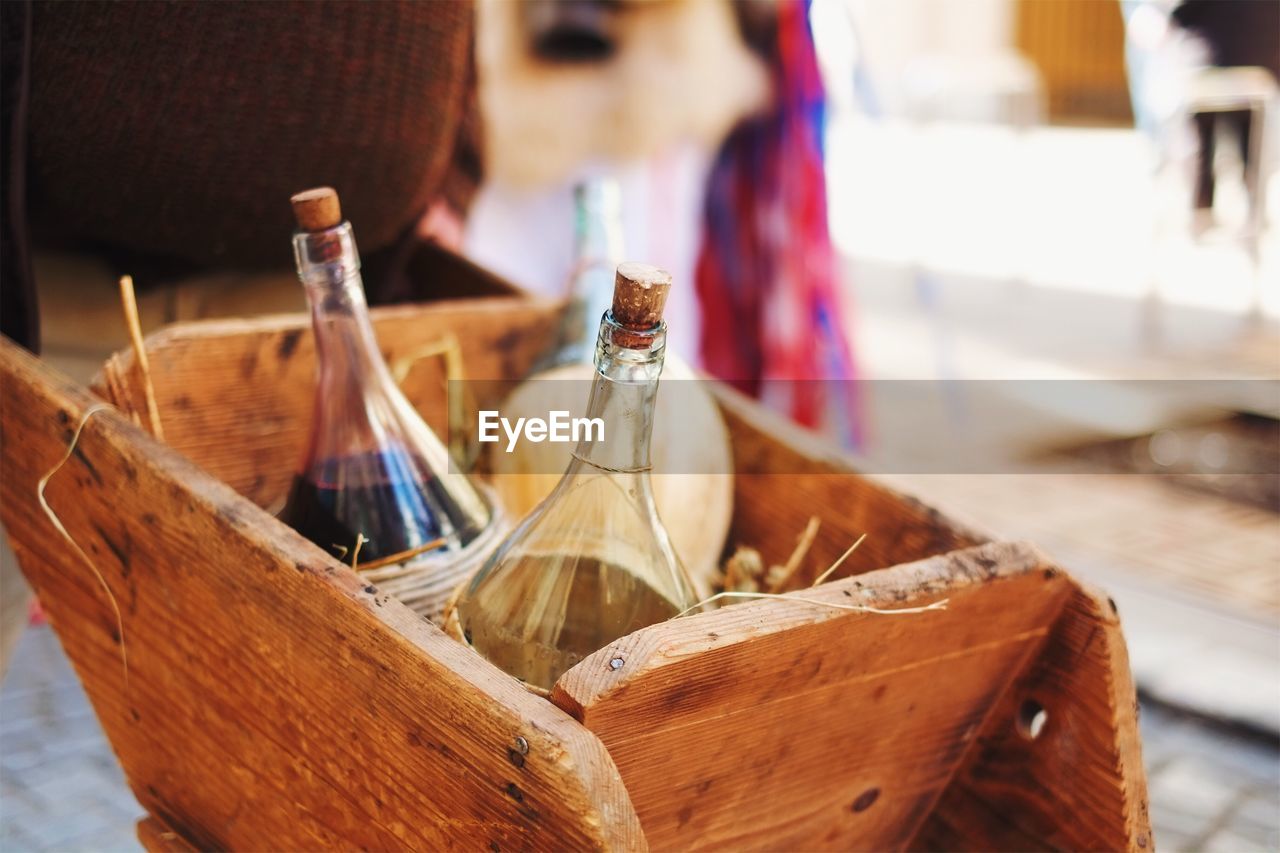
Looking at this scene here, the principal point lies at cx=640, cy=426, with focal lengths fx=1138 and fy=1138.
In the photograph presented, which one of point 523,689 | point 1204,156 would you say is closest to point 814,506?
point 523,689

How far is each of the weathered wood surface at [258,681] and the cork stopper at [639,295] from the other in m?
0.14

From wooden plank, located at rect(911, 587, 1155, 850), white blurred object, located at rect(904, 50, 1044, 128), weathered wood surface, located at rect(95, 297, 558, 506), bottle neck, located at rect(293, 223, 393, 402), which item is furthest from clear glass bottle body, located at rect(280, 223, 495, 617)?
white blurred object, located at rect(904, 50, 1044, 128)

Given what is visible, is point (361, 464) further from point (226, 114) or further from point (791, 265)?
point (791, 265)

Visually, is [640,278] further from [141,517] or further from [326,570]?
[141,517]

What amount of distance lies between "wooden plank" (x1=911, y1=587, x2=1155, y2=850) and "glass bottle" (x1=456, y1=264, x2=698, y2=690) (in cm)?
18

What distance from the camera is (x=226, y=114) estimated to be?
27.0 inches

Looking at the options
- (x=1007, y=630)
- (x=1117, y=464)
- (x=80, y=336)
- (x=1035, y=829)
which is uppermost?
(x=80, y=336)

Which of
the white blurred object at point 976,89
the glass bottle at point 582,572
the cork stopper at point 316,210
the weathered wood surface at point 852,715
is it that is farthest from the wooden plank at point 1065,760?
the white blurred object at point 976,89

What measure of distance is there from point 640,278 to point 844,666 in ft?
0.60

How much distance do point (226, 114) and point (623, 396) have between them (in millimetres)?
381

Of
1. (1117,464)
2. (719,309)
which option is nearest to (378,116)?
(719,309)

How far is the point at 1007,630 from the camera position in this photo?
20.5 inches

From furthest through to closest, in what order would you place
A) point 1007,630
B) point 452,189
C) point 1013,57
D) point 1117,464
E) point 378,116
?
point 1013,57 < point 1117,464 < point 452,189 < point 378,116 < point 1007,630

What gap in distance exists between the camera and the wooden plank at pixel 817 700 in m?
0.41
